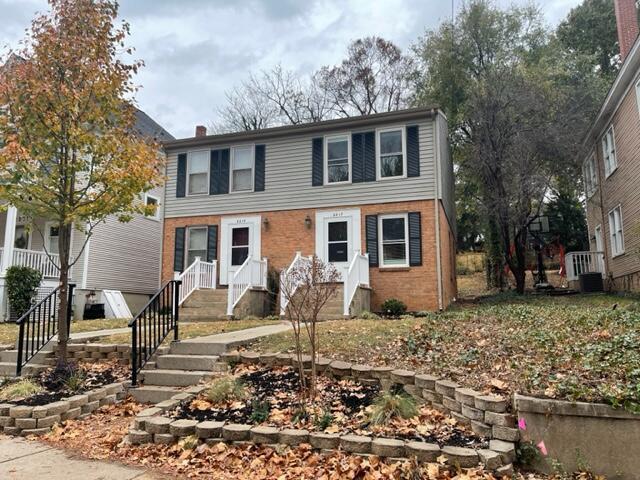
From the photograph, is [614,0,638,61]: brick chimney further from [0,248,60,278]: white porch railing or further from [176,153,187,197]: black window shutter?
[0,248,60,278]: white porch railing

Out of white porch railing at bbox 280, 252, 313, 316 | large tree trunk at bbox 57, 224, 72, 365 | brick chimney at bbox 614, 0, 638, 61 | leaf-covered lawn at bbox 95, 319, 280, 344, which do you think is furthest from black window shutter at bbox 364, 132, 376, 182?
large tree trunk at bbox 57, 224, 72, 365

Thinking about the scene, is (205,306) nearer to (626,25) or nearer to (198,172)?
(198,172)

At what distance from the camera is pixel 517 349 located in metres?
5.89

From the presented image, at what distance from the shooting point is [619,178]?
14344 millimetres

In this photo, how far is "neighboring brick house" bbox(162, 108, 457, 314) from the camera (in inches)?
534

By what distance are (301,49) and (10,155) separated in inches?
825

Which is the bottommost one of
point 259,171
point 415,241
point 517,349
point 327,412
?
point 327,412

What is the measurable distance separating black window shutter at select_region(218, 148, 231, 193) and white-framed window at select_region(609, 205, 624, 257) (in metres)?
12.8

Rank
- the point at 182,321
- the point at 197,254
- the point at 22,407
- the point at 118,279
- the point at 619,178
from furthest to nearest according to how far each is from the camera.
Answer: the point at 118,279, the point at 197,254, the point at 619,178, the point at 182,321, the point at 22,407

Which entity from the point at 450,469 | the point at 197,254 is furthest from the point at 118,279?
the point at 450,469

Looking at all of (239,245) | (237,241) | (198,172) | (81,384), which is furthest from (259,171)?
(81,384)

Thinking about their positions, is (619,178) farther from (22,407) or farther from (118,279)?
(118,279)

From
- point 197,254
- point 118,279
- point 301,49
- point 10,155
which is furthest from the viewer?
point 301,49

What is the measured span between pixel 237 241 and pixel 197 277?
198cm
